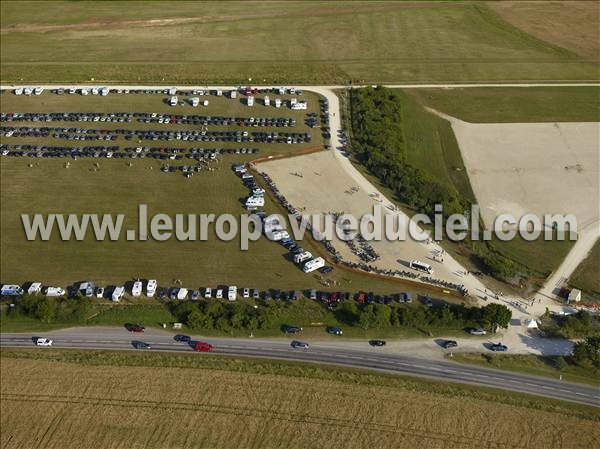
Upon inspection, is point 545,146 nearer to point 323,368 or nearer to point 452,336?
point 452,336

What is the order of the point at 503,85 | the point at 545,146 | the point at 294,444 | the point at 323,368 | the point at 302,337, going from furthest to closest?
the point at 503,85 < the point at 545,146 < the point at 302,337 < the point at 323,368 < the point at 294,444

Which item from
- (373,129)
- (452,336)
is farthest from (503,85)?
(452,336)

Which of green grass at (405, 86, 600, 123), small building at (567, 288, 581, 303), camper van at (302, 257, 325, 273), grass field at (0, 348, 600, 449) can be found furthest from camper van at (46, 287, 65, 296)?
green grass at (405, 86, 600, 123)

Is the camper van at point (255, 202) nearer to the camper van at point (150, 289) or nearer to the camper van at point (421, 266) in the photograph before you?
the camper van at point (150, 289)

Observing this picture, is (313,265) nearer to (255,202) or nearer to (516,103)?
(255,202)

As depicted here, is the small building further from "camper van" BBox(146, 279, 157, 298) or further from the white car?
the white car

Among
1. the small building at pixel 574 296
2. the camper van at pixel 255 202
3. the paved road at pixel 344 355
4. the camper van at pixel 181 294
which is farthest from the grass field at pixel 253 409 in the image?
the camper van at pixel 255 202

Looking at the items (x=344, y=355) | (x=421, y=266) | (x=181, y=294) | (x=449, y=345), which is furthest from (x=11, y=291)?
(x=449, y=345)
